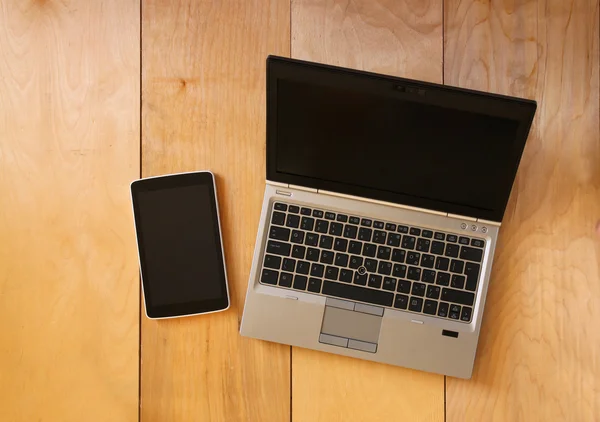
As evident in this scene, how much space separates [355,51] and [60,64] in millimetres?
431

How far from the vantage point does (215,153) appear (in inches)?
32.4

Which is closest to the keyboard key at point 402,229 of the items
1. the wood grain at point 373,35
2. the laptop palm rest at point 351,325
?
the laptop palm rest at point 351,325

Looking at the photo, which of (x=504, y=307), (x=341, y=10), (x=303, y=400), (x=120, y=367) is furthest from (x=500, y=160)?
(x=120, y=367)

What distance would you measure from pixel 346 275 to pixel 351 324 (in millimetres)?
67

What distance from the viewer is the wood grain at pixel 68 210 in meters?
0.81

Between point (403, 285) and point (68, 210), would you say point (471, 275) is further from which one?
point (68, 210)

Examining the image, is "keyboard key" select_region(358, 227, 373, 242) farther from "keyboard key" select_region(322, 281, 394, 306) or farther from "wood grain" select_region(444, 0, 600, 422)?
"wood grain" select_region(444, 0, 600, 422)

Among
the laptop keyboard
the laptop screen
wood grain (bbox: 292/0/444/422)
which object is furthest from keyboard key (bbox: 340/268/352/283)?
wood grain (bbox: 292/0/444/422)

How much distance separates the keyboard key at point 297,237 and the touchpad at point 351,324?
98 mm

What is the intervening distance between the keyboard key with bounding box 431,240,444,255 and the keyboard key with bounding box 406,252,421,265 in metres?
0.02

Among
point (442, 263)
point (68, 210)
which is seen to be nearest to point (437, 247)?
point (442, 263)

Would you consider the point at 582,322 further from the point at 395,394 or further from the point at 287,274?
the point at 287,274

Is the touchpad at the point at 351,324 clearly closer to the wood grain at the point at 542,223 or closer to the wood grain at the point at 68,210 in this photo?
the wood grain at the point at 542,223

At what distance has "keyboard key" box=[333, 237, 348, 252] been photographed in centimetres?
77
